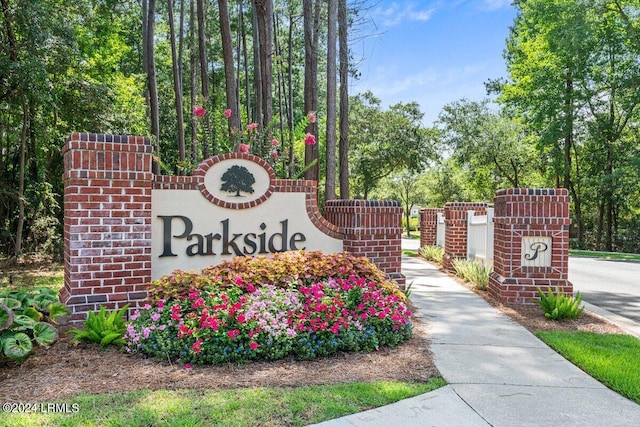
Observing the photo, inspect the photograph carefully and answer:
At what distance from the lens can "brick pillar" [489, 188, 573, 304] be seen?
6648 mm

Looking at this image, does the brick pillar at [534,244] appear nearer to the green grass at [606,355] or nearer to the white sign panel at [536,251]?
the white sign panel at [536,251]

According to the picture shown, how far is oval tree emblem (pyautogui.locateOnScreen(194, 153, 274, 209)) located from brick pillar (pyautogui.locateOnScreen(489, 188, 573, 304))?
11.8 ft

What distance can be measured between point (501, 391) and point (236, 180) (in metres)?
3.92

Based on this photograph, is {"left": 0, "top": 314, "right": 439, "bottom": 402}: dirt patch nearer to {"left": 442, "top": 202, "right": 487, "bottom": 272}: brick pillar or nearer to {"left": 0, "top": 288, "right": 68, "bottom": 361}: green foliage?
{"left": 0, "top": 288, "right": 68, "bottom": 361}: green foliage

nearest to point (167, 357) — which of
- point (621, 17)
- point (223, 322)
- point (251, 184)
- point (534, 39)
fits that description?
point (223, 322)

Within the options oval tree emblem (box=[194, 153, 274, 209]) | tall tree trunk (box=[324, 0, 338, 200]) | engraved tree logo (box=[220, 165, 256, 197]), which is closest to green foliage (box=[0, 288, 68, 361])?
oval tree emblem (box=[194, 153, 274, 209])

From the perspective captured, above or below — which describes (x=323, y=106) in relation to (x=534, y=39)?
below

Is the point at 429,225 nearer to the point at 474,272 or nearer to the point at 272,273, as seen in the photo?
the point at 474,272

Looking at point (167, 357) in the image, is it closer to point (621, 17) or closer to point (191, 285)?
point (191, 285)

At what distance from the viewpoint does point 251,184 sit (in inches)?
238

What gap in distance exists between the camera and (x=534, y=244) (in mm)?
6723

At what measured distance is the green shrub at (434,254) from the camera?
496 inches

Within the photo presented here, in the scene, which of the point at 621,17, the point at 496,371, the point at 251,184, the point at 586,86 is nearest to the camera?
the point at 496,371

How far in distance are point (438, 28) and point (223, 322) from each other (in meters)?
15.2
